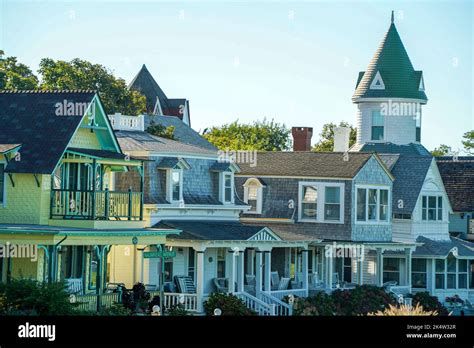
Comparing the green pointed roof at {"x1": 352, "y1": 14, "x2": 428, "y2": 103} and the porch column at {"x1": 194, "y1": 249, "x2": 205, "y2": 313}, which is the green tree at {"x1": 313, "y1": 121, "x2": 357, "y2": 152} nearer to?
the green pointed roof at {"x1": 352, "y1": 14, "x2": 428, "y2": 103}

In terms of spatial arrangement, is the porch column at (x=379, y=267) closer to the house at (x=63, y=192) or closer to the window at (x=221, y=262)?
the window at (x=221, y=262)

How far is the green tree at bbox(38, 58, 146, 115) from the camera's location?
62906 millimetres

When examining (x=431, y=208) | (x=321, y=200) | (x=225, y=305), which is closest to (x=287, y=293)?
(x=225, y=305)

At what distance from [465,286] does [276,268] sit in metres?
12.3

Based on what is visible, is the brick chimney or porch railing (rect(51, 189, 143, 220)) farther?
the brick chimney

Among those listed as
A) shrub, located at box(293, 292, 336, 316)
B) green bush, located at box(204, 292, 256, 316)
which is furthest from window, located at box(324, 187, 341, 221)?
green bush, located at box(204, 292, 256, 316)

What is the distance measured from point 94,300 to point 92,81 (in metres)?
30.8

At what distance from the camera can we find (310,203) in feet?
174

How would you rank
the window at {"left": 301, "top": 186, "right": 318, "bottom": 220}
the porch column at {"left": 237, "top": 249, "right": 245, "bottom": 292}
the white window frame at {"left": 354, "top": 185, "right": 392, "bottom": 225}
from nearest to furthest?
1. the porch column at {"left": 237, "top": 249, "right": 245, "bottom": 292}
2. the white window frame at {"left": 354, "top": 185, "right": 392, "bottom": 225}
3. the window at {"left": 301, "top": 186, "right": 318, "bottom": 220}

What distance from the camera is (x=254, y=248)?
45.7m

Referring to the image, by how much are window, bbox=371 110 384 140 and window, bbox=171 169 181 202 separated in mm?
24397
